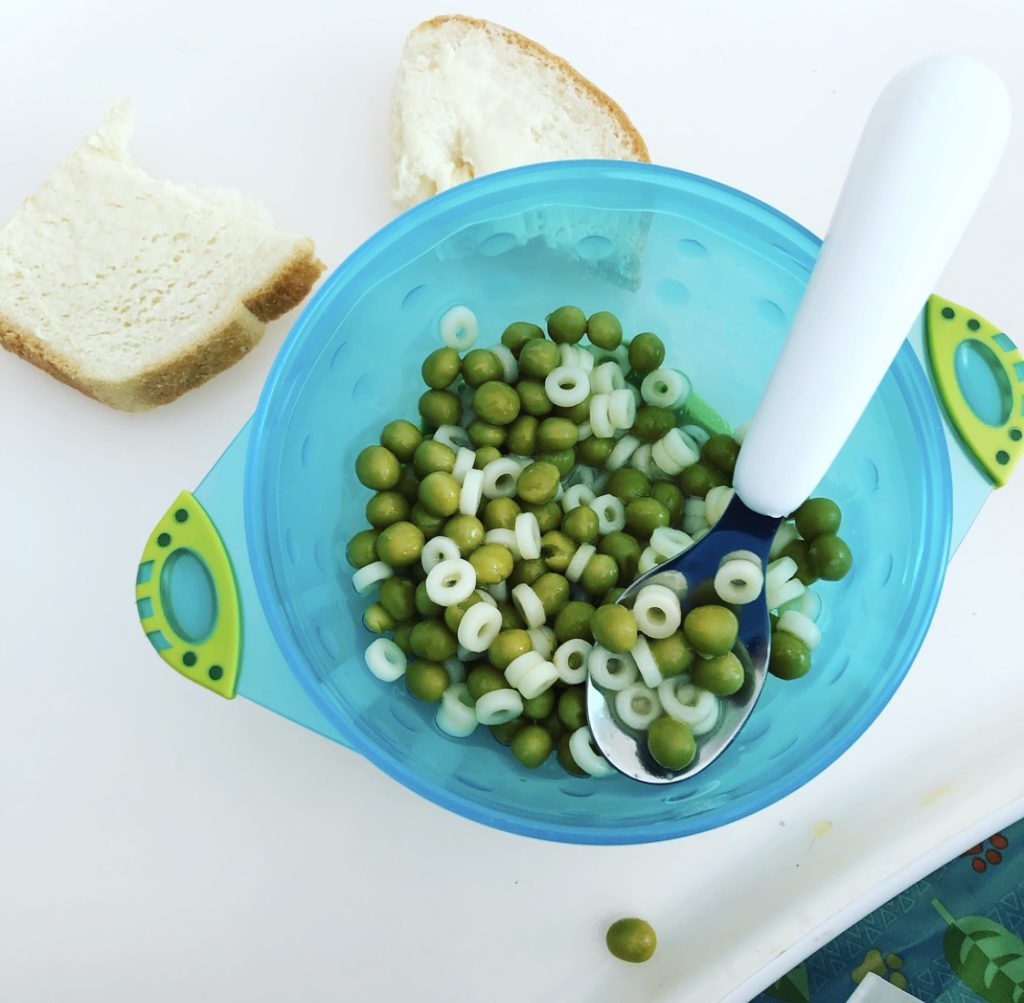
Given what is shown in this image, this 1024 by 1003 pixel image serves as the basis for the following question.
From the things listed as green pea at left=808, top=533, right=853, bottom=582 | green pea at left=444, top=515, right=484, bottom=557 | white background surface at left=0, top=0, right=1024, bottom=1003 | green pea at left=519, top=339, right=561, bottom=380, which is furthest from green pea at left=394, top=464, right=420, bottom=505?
green pea at left=808, top=533, right=853, bottom=582

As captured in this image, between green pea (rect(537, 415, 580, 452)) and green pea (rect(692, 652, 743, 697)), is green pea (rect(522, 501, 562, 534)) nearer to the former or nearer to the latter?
green pea (rect(537, 415, 580, 452))

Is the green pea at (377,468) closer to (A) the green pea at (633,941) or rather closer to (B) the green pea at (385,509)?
(B) the green pea at (385,509)

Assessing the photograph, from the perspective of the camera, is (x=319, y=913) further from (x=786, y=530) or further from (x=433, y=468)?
(x=786, y=530)

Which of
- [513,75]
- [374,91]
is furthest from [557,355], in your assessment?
[374,91]

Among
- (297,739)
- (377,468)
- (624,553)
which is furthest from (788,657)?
(297,739)

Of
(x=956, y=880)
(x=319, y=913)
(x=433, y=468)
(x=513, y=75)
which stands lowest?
(x=319, y=913)

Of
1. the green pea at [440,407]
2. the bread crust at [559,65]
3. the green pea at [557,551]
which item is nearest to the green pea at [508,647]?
the green pea at [557,551]
